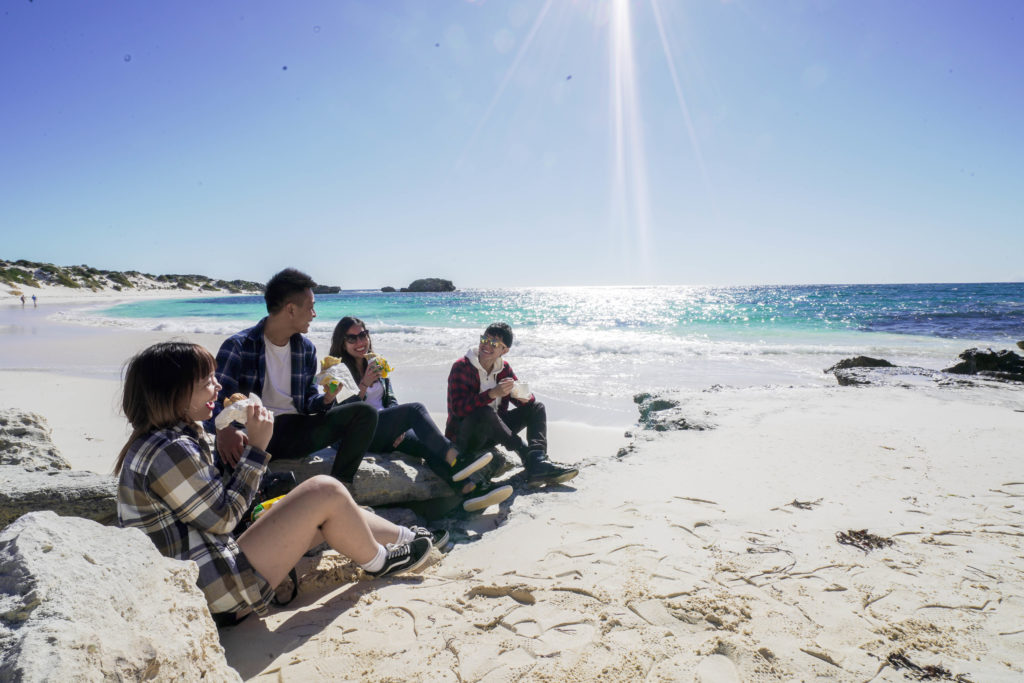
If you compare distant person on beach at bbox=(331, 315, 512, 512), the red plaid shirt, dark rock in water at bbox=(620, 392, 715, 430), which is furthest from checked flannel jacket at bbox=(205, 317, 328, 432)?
dark rock in water at bbox=(620, 392, 715, 430)

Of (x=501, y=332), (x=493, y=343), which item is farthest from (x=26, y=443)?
(x=501, y=332)

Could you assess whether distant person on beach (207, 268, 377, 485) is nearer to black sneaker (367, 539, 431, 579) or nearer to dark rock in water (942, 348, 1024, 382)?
black sneaker (367, 539, 431, 579)

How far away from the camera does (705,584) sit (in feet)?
8.75

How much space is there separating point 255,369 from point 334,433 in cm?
68

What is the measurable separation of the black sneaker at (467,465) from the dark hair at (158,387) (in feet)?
6.82

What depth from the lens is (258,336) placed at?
3619 millimetres

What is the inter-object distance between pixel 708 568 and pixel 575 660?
3.34 feet

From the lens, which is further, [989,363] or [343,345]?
[989,363]

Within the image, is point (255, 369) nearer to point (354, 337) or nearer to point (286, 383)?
point (286, 383)

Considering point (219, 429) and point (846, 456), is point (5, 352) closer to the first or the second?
point (219, 429)

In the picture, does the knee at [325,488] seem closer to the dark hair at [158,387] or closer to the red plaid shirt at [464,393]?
the dark hair at [158,387]

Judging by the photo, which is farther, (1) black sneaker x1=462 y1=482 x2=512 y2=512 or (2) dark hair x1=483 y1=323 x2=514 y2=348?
(2) dark hair x1=483 y1=323 x2=514 y2=348

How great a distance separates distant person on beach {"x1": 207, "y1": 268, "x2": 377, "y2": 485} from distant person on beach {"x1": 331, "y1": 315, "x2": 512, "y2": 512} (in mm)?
345

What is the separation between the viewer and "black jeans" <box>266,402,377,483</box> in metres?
3.58
